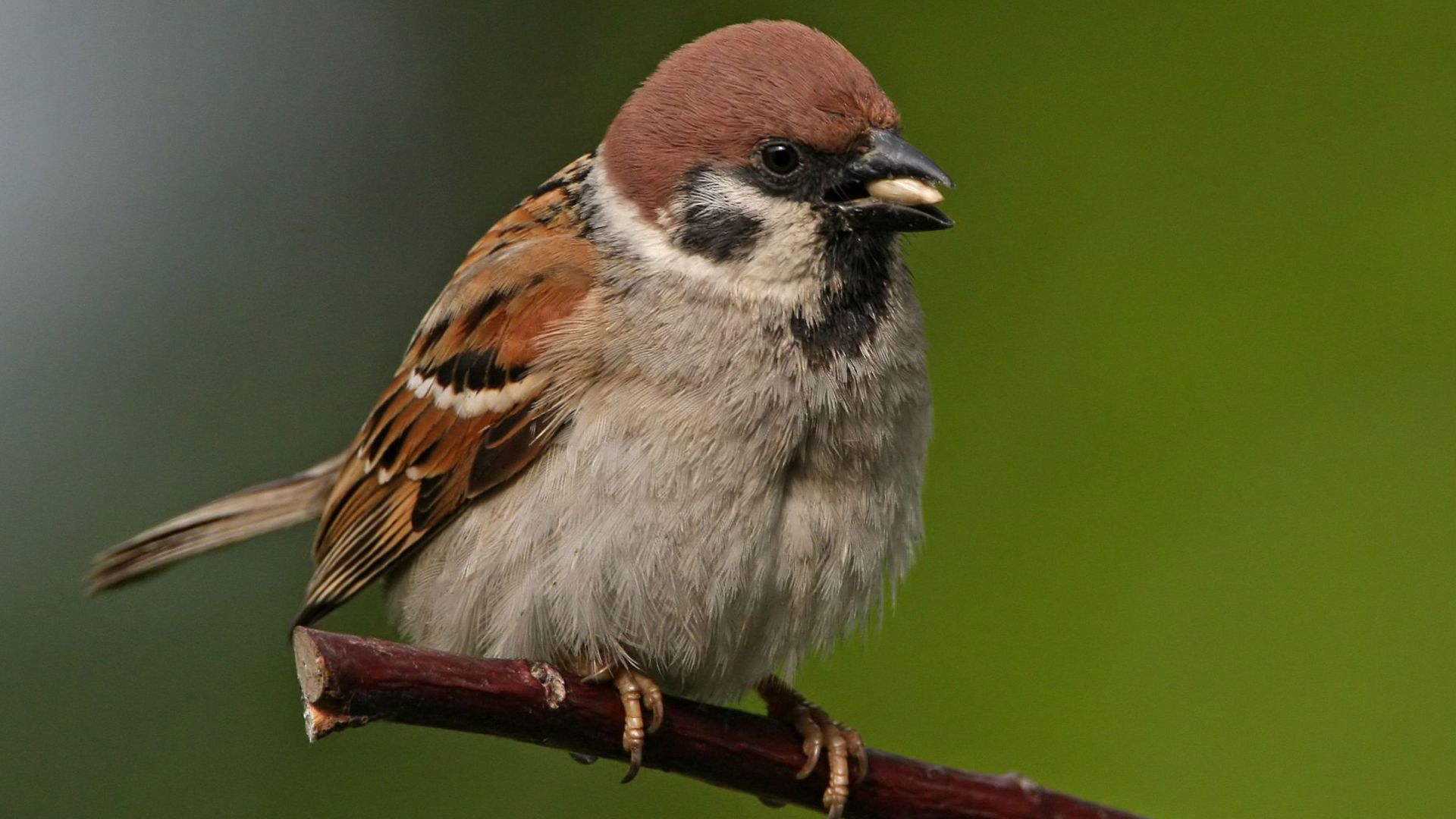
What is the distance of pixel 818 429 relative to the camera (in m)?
2.80

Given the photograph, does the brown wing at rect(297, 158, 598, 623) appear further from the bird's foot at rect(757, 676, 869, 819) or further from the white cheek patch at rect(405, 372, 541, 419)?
the bird's foot at rect(757, 676, 869, 819)

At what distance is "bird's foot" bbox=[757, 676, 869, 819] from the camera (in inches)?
114

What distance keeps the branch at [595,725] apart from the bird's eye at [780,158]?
0.93 metres

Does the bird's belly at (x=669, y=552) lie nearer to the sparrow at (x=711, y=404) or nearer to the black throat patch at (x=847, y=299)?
the sparrow at (x=711, y=404)

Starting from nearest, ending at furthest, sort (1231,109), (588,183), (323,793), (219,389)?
(588,183) < (1231,109) < (323,793) < (219,389)

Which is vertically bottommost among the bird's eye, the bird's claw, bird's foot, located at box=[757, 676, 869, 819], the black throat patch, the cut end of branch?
bird's foot, located at box=[757, 676, 869, 819]

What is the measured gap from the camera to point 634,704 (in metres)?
2.75

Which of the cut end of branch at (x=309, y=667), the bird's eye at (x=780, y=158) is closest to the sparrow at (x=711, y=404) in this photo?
the bird's eye at (x=780, y=158)

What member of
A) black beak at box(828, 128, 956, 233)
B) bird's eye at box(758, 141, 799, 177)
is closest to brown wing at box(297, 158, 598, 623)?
bird's eye at box(758, 141, 799, 177)

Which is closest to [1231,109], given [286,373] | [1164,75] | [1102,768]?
[1164,75]

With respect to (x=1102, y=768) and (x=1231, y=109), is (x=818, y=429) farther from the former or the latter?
(x=1231, y=109)

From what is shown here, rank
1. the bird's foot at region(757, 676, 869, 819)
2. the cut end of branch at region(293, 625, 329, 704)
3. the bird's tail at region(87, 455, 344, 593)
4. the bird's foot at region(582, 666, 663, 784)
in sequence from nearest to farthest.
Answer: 1. the cut end of branch at region(293, 625, 329, 704)
2. the bird's foot at region(582, 666, 663, 784)
3. the bird's foot at region(757, 676, 869, 819)
4. the bird's tail at region(87, 455, 344, 593)

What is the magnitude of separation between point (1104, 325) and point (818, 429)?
135 cm

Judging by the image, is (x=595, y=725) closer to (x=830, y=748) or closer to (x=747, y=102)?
(x=830, y=748)
